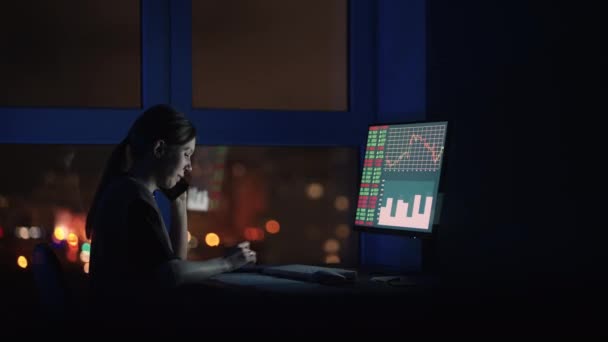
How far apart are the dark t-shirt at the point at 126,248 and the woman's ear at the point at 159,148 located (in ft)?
0.59

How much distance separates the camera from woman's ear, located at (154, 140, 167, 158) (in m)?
2.16

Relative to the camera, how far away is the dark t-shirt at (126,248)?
6.32ft

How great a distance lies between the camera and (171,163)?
7.23ft

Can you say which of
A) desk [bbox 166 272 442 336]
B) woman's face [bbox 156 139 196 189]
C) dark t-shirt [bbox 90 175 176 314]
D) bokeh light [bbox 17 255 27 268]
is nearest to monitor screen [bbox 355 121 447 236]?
desk [bbox 166 272 442 336]

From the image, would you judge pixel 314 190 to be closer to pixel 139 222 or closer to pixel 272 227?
pixel 272 227

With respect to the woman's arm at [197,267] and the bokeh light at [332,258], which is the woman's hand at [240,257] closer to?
the woman's arm at [197,267]

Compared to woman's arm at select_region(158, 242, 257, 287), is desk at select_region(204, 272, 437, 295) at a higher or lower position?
lower

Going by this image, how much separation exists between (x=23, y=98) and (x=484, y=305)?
2059 millimetres

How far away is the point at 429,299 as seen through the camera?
6.70 feet

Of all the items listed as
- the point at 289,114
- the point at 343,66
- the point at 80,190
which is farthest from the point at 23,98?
the point at 343,66

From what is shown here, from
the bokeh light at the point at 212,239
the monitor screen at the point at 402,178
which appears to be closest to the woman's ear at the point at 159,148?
the monitor screen at the point at 402,178

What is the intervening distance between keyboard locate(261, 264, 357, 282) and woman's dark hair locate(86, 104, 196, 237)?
22.4 inches

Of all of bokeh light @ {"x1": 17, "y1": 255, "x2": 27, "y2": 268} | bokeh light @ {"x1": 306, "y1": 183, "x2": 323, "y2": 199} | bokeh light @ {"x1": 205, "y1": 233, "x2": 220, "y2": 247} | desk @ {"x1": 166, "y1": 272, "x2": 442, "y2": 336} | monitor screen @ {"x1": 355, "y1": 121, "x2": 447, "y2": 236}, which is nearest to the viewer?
desk @ {"x1": 166, "y1": 272, "x2": 442, "y2": 336}

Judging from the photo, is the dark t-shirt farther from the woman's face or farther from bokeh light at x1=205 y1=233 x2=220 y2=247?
bokeh light at x1=205 y1=233 x2=220 y2=247
